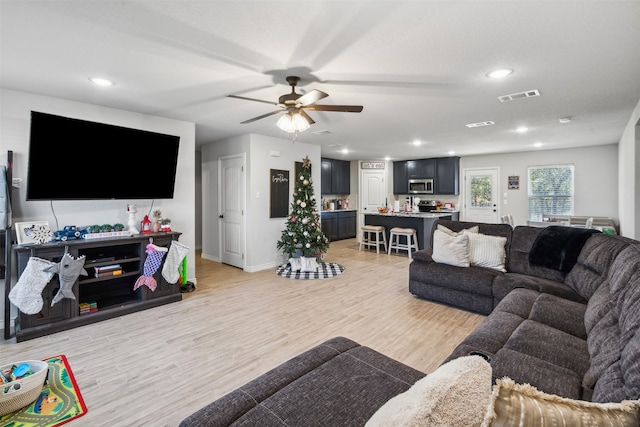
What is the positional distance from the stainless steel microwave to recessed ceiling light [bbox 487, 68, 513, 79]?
606 cm

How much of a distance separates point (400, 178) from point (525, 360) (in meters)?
7.95

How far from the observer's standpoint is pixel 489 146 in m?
6.59

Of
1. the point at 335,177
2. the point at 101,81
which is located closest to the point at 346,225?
the point at 335,177

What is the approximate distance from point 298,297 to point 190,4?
3278 millimetres

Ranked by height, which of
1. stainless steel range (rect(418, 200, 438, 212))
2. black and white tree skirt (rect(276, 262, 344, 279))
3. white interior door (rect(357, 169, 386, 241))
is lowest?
black and white tree skirt (rect(276, 262, 344, 279))

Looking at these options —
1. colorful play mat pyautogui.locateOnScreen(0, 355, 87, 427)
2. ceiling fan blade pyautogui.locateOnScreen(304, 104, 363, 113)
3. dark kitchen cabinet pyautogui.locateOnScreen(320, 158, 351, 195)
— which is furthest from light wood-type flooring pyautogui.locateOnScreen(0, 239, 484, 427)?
dark kitchen cabinet pyautogui.locateOnScreen(320, 158, 351, 195)

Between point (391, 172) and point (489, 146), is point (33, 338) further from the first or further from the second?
point (391, 172)

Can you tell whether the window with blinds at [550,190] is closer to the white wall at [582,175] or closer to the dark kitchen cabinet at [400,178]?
the white wall at [582,175]

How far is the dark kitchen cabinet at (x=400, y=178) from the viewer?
9070mm

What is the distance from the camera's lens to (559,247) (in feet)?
10.2

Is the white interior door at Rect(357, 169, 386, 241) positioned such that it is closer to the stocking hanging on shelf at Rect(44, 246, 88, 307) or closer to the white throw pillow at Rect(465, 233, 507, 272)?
the white throw pillow at Rect(465, 233, 507, 272)

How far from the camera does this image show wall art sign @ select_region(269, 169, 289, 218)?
5555 mm

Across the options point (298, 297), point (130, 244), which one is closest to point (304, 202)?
point (298, 297)

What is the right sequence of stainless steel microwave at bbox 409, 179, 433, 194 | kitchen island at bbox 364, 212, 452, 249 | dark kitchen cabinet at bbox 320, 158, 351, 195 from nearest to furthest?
kitchen island at bbox 364, 212, 452, 249 → dark kitchen cabinet at bbox 320, 158, 351, 195 → stainless steel microwave at bbox 409, 179, 433, 194
